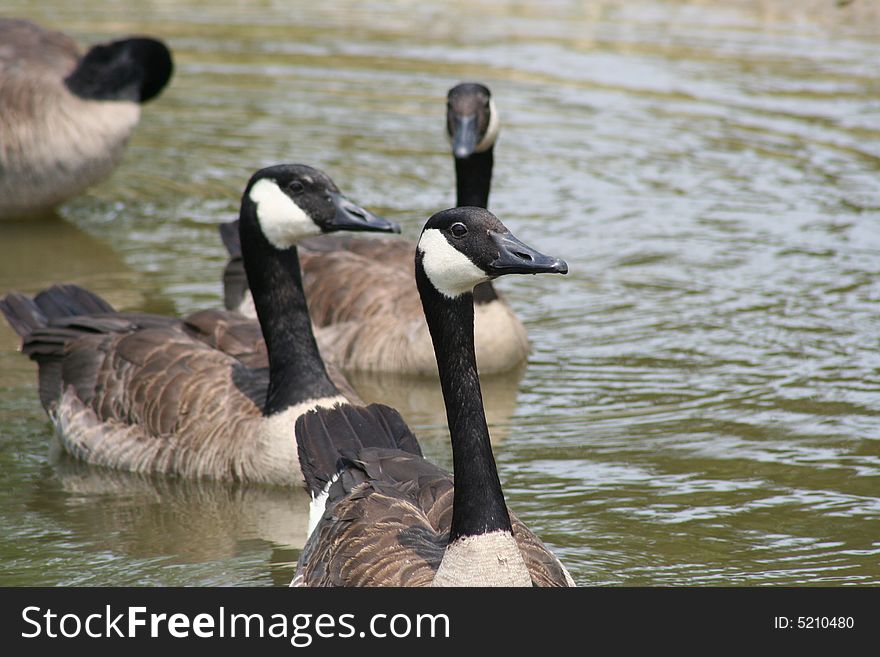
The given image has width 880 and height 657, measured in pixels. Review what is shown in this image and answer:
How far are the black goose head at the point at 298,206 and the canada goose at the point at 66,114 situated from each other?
5894 millimetres

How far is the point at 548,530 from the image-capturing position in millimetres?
8320

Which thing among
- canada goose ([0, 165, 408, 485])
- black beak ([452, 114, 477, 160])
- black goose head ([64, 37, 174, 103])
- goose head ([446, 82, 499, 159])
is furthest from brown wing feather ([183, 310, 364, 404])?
black goose head ([64, 37, 174, 103])

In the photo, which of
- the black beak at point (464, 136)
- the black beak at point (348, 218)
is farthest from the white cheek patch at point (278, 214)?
the black beak at point (464, 136)

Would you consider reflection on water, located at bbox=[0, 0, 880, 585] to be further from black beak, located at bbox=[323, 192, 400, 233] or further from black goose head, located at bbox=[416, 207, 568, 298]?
black goose head, located at bbox=[416, 207, 568, 298]

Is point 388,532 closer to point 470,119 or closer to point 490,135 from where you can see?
point 470,119

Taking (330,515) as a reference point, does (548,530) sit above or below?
below

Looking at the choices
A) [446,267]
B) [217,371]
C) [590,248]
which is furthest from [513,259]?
[590,248]

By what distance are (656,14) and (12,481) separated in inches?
617

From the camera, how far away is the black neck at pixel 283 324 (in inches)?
356

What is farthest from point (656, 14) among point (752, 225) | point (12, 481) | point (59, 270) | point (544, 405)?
point (12, 481)

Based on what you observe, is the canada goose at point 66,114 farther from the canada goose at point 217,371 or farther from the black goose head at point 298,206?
the black goose head at point 298,206

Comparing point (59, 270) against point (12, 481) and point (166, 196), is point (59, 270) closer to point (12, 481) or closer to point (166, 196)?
point (166, 196)

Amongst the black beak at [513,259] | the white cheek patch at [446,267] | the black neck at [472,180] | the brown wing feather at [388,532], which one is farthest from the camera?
the black neck at [472,180]

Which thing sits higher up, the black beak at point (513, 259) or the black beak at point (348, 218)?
the black beak at point (513, 259)
